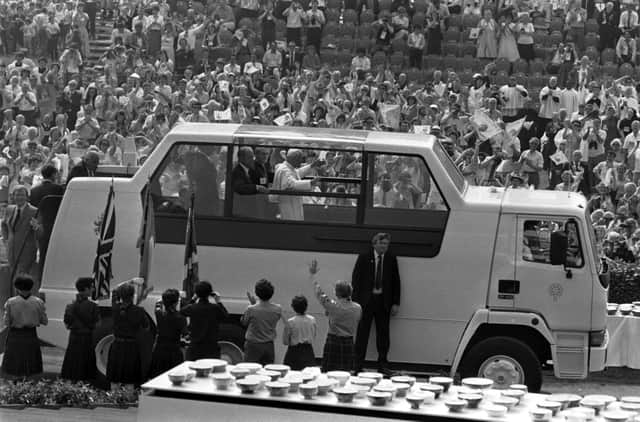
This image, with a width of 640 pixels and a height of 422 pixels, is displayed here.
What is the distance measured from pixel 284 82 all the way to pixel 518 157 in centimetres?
630

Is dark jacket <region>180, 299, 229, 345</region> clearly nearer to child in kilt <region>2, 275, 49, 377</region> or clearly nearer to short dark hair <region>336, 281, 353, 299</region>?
short dark hair <region>336, 281, 353, 299</region>

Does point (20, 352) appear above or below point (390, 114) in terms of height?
below

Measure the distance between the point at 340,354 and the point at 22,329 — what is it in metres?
3.34

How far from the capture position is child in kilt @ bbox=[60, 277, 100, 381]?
14.9 meters

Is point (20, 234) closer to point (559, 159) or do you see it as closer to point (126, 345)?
point (126, 345)

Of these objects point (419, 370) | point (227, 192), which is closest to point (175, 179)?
point (227, 192)

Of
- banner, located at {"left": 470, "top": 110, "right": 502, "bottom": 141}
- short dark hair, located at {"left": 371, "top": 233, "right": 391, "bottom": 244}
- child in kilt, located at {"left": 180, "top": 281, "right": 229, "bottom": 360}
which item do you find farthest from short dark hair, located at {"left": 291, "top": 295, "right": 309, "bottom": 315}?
banner, located at {"left": 470, "top": 110, "right": 502, "bottom": 141}

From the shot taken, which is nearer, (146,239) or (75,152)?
(146,239)

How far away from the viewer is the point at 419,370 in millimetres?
15539

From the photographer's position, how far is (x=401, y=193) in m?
15.4

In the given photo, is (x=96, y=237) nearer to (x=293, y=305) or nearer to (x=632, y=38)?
(x=293, y=305)

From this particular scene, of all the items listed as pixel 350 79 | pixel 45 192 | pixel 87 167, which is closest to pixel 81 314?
pixel 87 167

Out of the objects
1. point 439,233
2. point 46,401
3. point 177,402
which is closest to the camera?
point 177,402

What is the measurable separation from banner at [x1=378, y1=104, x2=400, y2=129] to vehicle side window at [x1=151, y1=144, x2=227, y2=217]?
41.8ft
